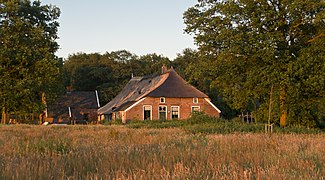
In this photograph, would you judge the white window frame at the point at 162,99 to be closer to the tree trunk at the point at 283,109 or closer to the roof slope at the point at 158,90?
the roof slope at the point at 158,90

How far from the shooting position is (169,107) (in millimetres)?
54656

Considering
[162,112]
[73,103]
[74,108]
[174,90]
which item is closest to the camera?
[162,112]

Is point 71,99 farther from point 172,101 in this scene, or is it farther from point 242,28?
point 242,28

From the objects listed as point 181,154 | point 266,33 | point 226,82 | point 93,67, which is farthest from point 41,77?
point 93,67

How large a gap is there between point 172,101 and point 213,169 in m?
48.3

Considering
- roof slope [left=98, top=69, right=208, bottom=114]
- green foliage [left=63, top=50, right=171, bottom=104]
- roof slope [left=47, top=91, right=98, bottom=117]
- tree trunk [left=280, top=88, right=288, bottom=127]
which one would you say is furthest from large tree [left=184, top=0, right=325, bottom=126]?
green foliage [left=63, top=50, right=171, bottom=104]

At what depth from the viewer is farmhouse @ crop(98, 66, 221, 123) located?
5325cm

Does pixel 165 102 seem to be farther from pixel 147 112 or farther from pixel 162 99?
pixel 147 112

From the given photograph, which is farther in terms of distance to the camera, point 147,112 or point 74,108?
point 74,108

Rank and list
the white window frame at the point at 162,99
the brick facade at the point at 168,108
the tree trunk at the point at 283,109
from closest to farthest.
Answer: the tree trunk at the point at 283,109, the brick facade at the point at 168,108, the white window frame at the point at 162,99

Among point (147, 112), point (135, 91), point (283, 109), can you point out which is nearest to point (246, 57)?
point (283, 109)

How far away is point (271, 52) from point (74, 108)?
153ft

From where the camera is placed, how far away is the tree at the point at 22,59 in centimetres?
3497

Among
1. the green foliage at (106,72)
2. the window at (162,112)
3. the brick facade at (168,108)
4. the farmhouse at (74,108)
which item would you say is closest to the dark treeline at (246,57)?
the brick facade at (168,108)
